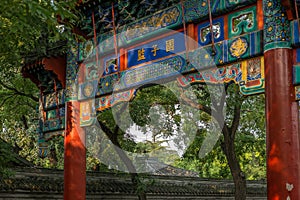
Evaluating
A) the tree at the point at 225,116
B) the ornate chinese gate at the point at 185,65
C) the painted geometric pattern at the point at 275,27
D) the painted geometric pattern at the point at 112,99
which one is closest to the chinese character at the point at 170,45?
the ornate chinese gate at the point at 185,65

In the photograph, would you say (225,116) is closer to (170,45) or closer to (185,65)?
(170,45)

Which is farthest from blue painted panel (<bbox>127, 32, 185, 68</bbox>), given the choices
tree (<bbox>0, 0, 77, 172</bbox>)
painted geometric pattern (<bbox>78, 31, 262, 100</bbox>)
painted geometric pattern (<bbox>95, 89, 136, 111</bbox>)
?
tree (<bbox>0, 0, 77, 172</bbox>)

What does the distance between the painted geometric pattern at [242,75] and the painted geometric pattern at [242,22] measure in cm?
46

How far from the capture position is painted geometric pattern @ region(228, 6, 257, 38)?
615 cm

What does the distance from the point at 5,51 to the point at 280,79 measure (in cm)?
398

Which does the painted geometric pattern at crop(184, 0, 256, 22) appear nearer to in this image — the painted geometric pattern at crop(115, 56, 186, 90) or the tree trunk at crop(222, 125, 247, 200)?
the painted geometric pattern at crop(115, 56, 186, 90)

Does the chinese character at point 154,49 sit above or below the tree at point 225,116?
above

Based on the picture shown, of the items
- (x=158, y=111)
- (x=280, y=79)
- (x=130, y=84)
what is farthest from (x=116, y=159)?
(x=280, y=79)

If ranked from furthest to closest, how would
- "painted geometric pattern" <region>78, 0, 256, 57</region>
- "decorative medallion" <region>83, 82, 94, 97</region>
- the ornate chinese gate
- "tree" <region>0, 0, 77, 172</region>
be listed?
1. "decorative medallion" <region>83, 82, 94, 97</region>
2. "painted geometric pattern" <region>78, 0, 256, 57</region>
3. the ornate chinese gate
4. "tree" <region>0, 0, 77, 172</region>

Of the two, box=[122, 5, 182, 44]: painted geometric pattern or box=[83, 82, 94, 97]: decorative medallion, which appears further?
box=[83, 82, 94, 97]: decorative medallion

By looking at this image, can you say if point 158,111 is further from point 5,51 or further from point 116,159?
point 5,51

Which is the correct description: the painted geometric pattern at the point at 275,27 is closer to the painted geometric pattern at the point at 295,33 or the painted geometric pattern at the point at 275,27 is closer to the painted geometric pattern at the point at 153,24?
the painted geometric pattern at the point at 295,33

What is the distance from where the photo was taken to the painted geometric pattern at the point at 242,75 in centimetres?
589

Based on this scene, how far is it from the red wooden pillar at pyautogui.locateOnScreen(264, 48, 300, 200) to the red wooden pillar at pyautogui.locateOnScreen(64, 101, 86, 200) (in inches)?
164
